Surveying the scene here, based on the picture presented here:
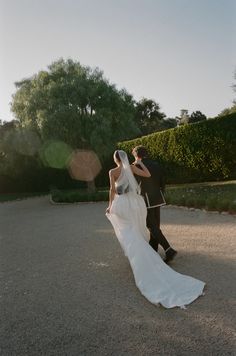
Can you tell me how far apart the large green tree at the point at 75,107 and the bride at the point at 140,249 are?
15.7 m

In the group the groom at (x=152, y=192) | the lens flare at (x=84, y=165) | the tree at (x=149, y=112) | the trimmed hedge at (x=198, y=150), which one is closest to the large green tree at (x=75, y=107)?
the lens flare at (x=84, y=165)

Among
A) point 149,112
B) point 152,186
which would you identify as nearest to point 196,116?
point 149,112

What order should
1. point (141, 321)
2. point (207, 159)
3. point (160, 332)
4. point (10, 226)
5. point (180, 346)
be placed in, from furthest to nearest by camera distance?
point (207, 159) → point (10, 226) → point (141, 321) → point (160, 332) → point (180, 346)

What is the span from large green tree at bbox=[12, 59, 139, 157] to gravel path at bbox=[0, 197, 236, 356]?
12.8m

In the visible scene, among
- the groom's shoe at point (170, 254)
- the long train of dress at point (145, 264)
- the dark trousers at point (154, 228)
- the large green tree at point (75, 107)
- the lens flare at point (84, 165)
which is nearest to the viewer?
the long train of dress at point (145, 264)

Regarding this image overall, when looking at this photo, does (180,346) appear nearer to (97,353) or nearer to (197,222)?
(97,353)

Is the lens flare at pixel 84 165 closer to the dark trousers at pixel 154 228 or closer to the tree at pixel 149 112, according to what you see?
the dark trousers at pixel 154 228

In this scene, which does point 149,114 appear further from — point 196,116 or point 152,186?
point 152,186

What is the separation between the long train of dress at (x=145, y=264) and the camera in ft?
17.6

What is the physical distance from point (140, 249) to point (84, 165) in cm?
1989

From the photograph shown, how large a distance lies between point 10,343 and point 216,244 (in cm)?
478

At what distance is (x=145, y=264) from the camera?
20.1ft

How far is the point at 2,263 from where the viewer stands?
27.7ft

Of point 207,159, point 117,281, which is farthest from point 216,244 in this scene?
point 207,159
